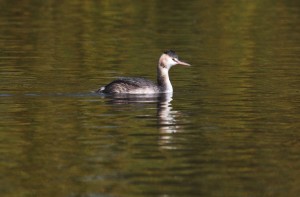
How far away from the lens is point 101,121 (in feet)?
63.2

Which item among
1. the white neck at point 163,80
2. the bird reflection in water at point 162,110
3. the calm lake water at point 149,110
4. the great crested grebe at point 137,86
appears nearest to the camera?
the calm lake water at point 149,110

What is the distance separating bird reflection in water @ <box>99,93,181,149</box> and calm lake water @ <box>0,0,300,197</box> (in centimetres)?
2

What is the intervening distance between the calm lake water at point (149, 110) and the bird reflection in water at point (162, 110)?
2 cm

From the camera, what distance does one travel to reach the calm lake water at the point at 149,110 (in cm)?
1467

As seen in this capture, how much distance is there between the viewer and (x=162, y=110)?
20750 mm

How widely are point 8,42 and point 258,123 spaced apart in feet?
49.6

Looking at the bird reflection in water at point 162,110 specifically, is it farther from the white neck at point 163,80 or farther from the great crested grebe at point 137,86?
the white neck at point 163,80

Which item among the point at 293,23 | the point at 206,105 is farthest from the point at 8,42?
the point at 206,105

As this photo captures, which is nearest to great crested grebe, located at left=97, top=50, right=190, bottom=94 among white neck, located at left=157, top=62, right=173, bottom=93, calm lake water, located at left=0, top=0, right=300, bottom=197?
white neck, located at left=157, top=62, right=173, bottom=93

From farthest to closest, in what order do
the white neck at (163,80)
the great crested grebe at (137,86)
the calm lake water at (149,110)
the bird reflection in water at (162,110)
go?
the white neck at (163,80) → the great crested grebe at (137,86) → the bird reflection in water at (162,110) → the calm lake water at (149,110)

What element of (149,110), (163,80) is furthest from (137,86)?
(149,110)


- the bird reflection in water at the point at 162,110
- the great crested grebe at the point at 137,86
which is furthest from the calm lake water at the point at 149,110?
the great crested grebe at the point at 137,86

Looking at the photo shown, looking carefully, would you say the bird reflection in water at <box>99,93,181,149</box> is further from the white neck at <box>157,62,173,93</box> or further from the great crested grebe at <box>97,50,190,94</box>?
the white neck at <box>157,62,173,93</box>

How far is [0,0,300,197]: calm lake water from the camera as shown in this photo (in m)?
14.7
